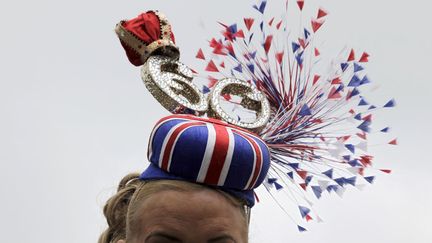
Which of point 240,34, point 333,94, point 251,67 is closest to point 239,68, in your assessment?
point 251,67

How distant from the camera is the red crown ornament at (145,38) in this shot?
3436mm

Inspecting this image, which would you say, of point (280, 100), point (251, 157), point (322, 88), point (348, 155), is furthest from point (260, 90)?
point (251, 157)

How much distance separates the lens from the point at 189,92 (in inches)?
130

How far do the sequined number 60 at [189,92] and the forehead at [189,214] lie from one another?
556mm

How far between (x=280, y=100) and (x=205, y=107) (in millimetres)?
585

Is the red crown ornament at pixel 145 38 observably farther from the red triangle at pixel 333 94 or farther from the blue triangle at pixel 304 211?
the blue triangle at pixel 304 211

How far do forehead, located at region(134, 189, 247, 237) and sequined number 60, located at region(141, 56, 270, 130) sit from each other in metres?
0.56

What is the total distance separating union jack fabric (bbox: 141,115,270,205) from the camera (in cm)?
274

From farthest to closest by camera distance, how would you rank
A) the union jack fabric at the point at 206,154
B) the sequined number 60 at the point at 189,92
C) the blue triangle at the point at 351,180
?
the blue triangle at the point at 351,180 → the sequined number 60 at the point at 189,92 → the union jack fabric at the point at 206,154

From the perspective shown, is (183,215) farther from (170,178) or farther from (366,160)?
(366,160)

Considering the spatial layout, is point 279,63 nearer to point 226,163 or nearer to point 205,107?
point 205,107

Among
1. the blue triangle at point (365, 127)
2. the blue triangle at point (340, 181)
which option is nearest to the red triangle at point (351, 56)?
the blue triangle at point (365, 127)

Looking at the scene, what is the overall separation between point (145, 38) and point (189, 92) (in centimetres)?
42

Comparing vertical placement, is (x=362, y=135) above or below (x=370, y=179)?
above
